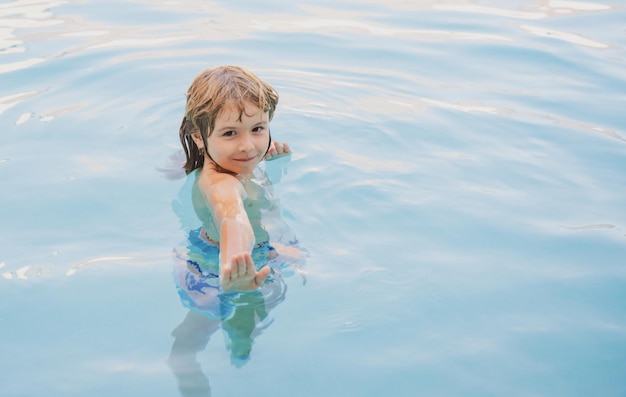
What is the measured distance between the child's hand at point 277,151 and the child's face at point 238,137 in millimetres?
815

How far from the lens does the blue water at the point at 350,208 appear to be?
3.06 meters

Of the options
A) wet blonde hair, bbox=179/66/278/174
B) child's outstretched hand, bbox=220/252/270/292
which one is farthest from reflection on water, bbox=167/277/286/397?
wet blonde hair, bbox=179/66/278/174

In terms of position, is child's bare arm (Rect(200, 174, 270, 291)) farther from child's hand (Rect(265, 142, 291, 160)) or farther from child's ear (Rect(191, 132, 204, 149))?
child's hand (Rect(265, 142, 291, 160))

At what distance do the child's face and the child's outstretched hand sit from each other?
35.1 inches

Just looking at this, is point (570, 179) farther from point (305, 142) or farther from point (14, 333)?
point (14, 333)

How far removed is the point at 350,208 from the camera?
413 cm

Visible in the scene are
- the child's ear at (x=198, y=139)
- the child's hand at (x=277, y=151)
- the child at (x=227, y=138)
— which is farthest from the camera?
the child's hand at (x=277, y=151)

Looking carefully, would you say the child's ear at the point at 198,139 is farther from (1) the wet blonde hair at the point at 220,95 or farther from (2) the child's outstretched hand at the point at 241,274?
(2) the child's outstretched hand at the point at 241,274

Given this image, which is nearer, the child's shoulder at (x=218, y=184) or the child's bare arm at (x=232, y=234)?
the child's bare arm at (x=232, y=234)

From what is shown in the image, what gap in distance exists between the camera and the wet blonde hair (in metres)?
3.42

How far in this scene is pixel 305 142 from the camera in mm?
4832

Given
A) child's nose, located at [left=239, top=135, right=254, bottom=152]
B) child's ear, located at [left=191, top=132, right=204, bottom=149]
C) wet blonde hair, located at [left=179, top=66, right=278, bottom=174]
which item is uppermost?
wet blonde hair, located at [left=179, top=66, right=278, bottom=174]

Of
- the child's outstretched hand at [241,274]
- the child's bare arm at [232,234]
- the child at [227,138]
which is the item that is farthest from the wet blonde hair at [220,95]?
the child's outstretched hand at [241,274]

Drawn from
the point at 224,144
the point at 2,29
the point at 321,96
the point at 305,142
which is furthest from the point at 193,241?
the point at 2,29
